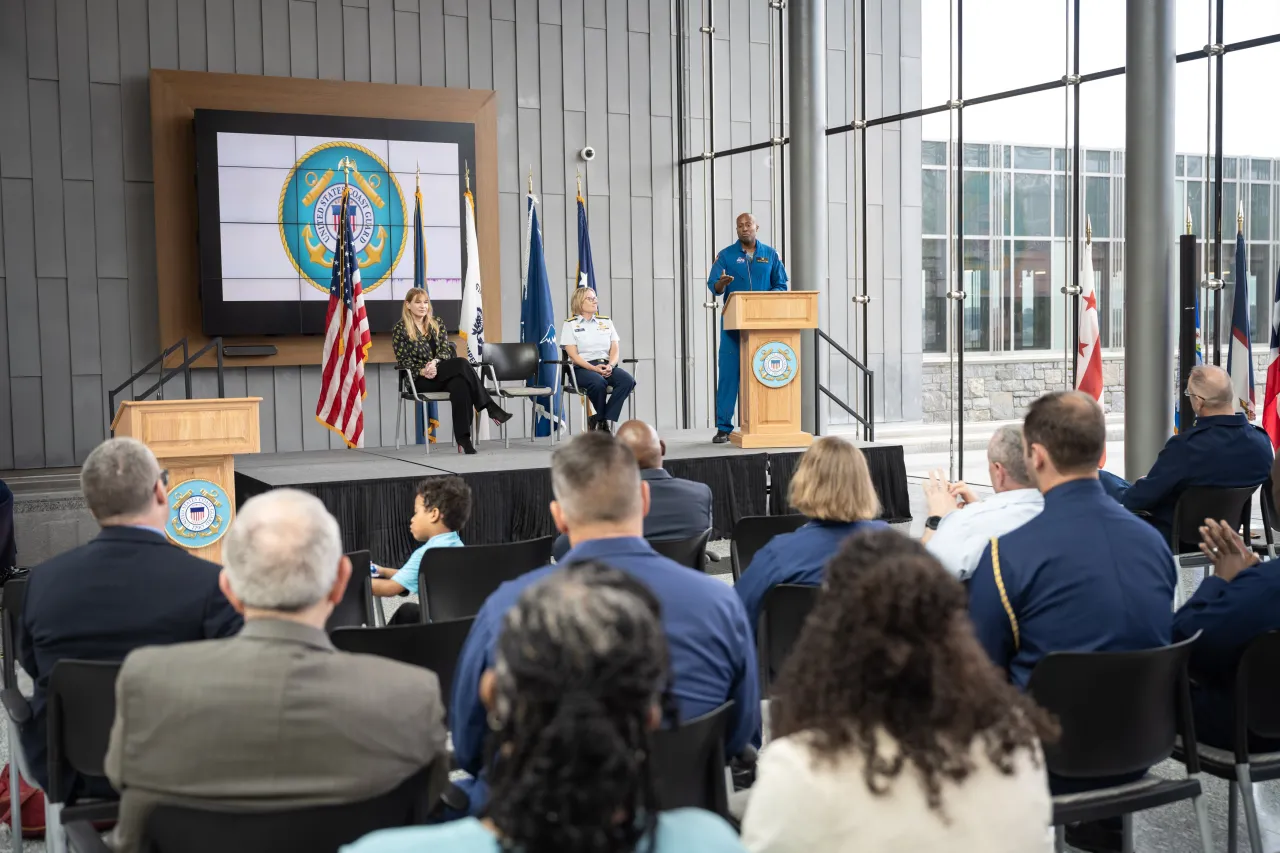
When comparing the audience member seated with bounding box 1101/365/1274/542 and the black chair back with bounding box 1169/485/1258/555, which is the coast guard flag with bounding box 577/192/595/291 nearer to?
the audience member seated with bounding box 1101/365/1274/542

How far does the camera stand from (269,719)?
169 centimetres

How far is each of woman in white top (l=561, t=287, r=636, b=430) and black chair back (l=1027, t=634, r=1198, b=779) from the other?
244 inches

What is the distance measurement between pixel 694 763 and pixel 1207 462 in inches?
139

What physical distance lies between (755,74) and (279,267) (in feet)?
17.7

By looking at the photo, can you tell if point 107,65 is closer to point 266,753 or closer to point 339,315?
point 339,315

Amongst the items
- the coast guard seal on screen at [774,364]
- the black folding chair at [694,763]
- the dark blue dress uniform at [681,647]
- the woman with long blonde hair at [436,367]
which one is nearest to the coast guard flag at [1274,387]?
the coast guard seal on screen at [774,364]

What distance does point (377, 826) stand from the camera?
1.70 m

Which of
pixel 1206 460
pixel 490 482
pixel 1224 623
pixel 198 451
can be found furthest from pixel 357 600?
pixel 1206 460

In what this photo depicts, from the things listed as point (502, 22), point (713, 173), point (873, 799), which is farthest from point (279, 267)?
point (873, 799)

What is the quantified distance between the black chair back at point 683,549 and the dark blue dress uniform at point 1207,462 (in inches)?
68.9

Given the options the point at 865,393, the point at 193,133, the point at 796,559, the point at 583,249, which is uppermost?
the point at 193,133

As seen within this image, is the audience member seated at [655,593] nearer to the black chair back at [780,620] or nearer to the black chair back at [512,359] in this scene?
the black chair back at [780,620]

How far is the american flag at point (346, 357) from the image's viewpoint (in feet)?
27.1

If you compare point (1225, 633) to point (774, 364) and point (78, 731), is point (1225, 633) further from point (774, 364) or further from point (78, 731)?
point (774, 364)
